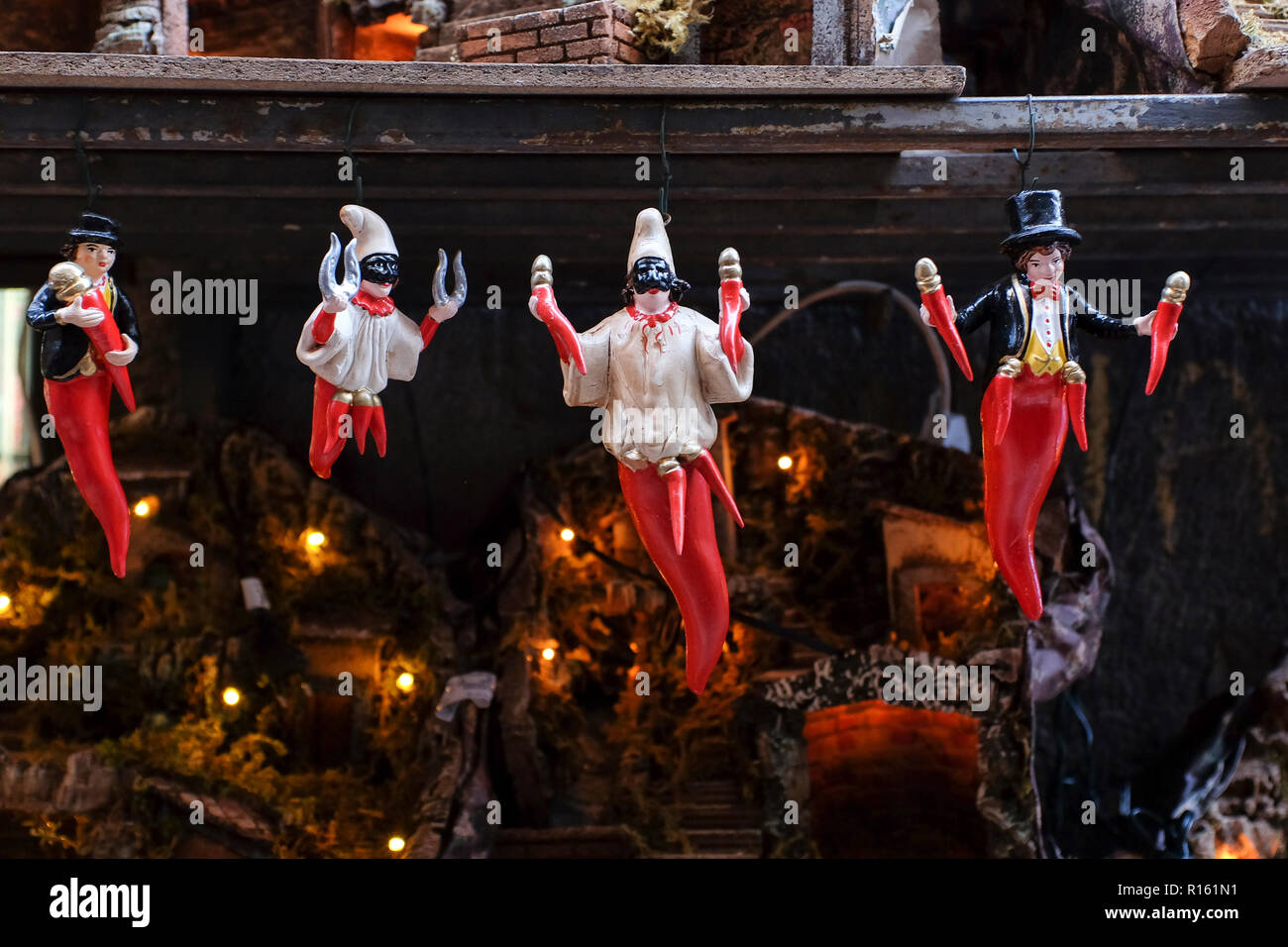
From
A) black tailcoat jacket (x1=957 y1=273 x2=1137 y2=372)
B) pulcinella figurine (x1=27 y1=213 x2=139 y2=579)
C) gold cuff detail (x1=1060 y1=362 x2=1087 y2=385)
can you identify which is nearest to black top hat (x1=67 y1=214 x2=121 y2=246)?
pulcinella figurine (x1=27 y1=213 x2=139 y2=579)

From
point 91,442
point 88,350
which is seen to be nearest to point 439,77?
point 88,350

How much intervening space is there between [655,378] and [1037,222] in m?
1.23

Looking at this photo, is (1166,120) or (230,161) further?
(230,161)

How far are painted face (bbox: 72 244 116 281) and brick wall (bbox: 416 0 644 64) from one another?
1689 millimetres

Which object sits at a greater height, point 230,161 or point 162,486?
point 230,161

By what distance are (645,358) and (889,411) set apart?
4.00 metres

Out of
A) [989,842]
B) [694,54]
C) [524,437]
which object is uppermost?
[694,54]

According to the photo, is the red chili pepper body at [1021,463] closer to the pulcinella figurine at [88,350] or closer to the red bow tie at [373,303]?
the red bow tie at [373,303]

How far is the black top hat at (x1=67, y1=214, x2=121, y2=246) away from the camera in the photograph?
426cm

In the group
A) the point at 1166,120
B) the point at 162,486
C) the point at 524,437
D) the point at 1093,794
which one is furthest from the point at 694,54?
the point at 1093,794

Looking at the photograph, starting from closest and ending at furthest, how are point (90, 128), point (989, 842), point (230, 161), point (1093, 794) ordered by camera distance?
point (90, 128)
point (230, 161)
point (989, 842)
point (1093, 794)

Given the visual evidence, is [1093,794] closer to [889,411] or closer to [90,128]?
[889,411]

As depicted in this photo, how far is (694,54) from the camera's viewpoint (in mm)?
5551

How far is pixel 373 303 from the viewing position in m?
4.27
